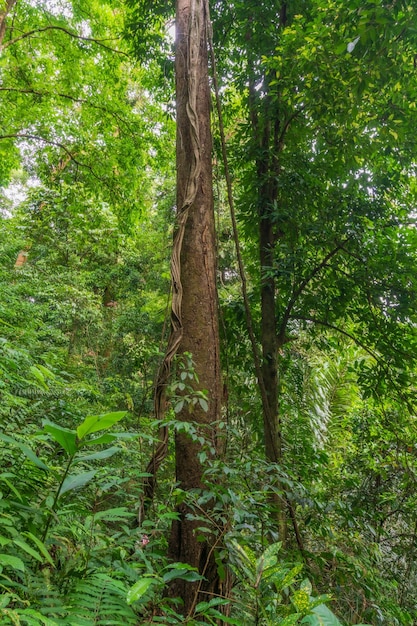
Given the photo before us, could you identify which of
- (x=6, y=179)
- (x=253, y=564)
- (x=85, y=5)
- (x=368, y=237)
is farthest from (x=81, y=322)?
(x=253, y=564)

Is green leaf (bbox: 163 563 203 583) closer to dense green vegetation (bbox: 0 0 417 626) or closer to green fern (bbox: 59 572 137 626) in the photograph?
dense green vegetation (bbox: 0 0 417 626)

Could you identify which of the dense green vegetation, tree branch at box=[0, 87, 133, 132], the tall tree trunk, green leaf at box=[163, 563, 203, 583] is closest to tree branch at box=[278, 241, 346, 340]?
the dense green vegetation

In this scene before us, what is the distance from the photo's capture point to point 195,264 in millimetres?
1749

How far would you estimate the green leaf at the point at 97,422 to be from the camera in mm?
883

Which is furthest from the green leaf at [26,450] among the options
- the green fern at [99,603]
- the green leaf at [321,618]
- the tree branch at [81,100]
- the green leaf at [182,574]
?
the tree branch at [81,100]

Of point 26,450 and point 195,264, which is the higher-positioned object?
point 195,264

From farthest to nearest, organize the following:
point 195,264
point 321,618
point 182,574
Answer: point 195,264
point 182,574
point 321,618

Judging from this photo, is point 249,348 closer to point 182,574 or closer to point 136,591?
point 182,574

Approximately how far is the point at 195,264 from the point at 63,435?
1.00m

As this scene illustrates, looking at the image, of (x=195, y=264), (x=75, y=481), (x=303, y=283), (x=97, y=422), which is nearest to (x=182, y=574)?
(x=75, y=481)

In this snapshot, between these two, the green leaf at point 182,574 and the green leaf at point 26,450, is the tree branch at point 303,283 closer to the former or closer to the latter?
the green leaf at point 182,574

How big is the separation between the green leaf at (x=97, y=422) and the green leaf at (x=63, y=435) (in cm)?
3

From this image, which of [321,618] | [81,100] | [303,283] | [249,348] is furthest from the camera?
[81,100]

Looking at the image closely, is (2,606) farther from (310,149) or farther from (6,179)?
(6,179)
